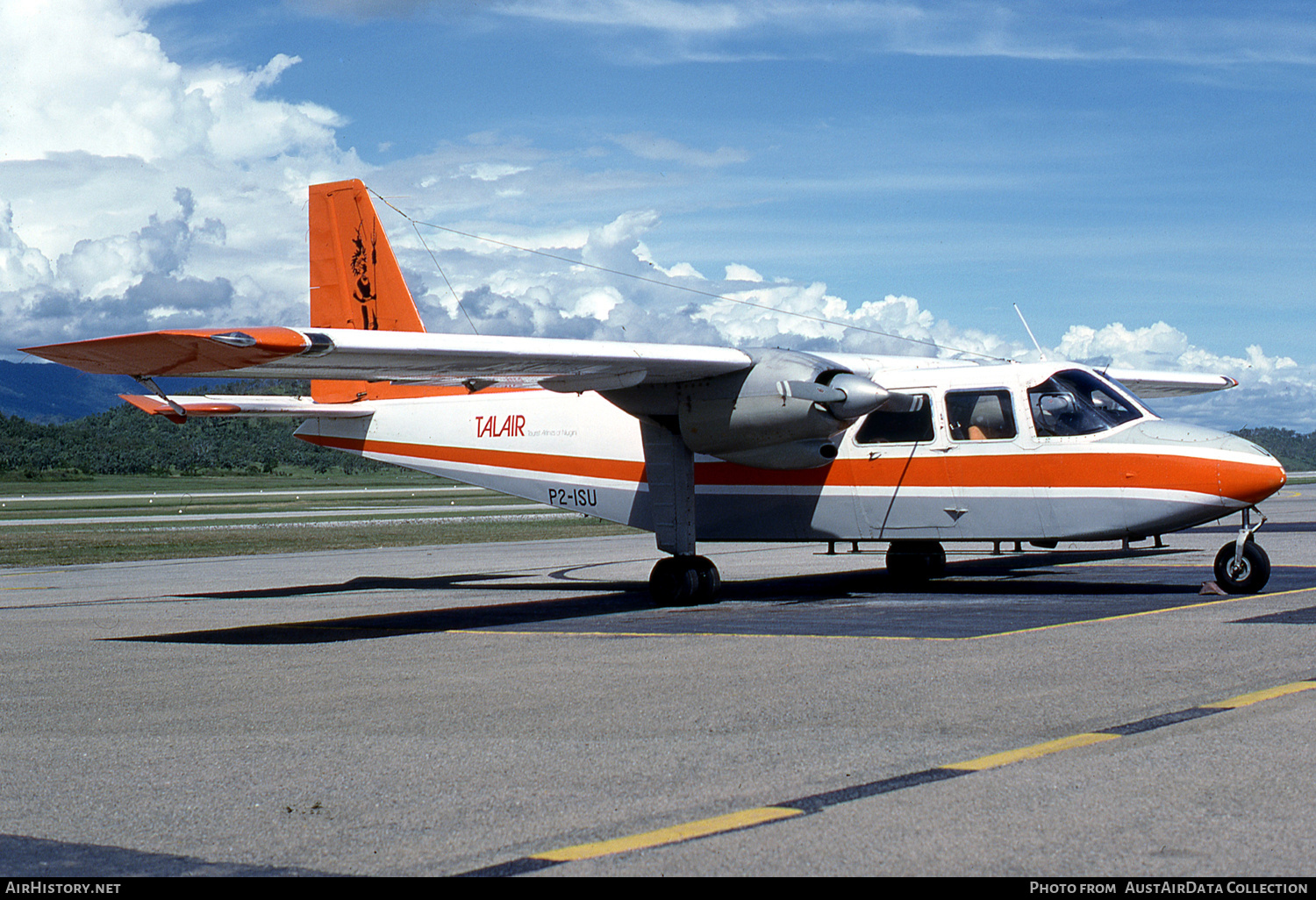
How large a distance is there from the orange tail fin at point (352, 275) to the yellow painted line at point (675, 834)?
647 inches

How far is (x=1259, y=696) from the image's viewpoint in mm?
8727

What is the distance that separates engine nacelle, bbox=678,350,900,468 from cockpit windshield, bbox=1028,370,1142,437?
6.40ft

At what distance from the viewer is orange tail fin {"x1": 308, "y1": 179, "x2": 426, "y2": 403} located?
2156 centimetres

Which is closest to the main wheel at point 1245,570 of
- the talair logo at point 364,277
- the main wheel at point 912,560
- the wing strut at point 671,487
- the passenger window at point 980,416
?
the passenger window at point 980,416

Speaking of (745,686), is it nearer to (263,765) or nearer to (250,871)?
(263,765)

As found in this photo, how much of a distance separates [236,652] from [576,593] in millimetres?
7213

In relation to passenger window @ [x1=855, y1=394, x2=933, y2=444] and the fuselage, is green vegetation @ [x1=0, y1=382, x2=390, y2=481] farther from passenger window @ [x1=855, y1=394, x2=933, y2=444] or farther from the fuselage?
passenger window @ [x1=855, y1=394, x2=933, y2=444]

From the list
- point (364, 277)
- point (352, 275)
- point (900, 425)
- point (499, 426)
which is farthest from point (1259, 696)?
point (352, 275)

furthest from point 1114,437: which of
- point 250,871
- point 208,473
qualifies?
point 208,473

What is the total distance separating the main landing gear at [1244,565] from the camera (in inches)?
611

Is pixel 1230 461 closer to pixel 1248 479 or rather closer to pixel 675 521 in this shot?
pixel 1248 479

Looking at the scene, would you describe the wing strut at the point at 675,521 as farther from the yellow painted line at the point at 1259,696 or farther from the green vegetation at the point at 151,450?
the green vegetation at the point at 151,450

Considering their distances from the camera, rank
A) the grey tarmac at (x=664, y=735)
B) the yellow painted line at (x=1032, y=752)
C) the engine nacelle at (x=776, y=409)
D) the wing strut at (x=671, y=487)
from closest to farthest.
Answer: the grey tarmac at (x=664, y=735) → the yellow painted line at (x=1032, y=752) → the engine nacelle at (x=776, y=409) → the wing strut at (x=671, y=487)

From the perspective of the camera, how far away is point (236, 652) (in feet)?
41.6
